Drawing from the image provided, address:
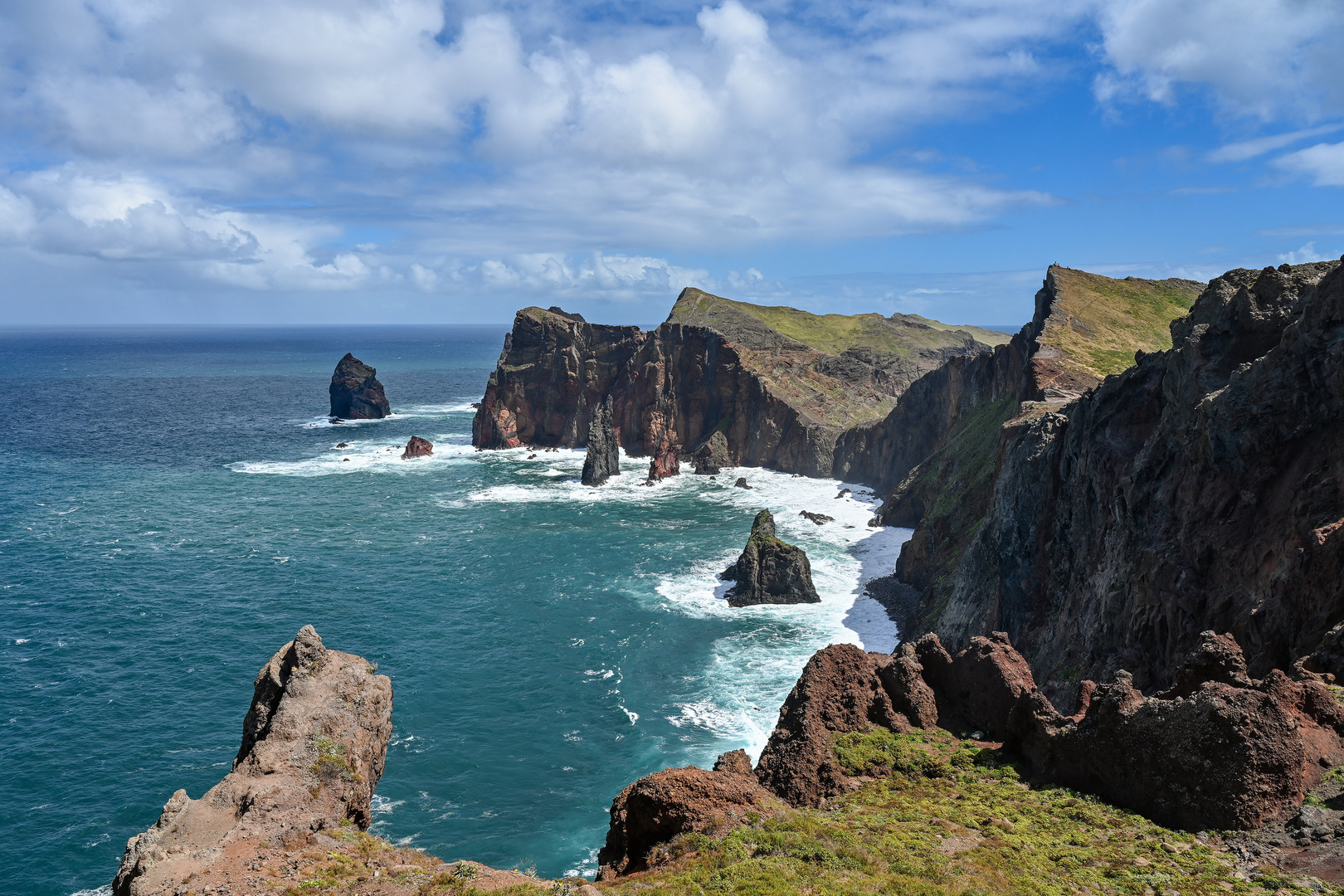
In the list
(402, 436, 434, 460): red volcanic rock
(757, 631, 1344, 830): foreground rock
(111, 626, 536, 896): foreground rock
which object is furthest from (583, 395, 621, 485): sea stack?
(757, 631, 1344, 830): foreground rock

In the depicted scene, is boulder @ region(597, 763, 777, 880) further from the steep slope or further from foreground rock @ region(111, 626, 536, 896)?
the steep slope

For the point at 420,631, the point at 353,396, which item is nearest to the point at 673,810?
the point at 420,631

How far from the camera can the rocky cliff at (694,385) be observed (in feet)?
434

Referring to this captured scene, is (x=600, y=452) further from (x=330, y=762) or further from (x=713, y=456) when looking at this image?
(x=330, y=762)

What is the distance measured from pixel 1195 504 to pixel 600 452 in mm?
94730

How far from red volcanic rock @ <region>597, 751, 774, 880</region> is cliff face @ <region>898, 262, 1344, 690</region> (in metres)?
16.7

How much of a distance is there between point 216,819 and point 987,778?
833 inches

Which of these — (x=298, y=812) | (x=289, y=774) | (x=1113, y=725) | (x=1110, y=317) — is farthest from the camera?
(x=1110, y=317)

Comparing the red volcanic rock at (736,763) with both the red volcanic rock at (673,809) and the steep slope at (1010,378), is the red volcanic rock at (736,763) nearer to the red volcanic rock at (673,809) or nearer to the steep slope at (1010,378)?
the red volcanic rock at (673,809)

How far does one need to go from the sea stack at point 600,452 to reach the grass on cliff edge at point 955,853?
99.5 meters

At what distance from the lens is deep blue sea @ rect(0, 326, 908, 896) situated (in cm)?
4194

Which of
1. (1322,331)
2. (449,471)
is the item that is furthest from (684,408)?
(1322,331)

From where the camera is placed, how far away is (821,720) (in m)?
25.3

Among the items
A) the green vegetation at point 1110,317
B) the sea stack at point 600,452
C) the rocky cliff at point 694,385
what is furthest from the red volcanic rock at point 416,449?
the green vegetation at point 1110,317
